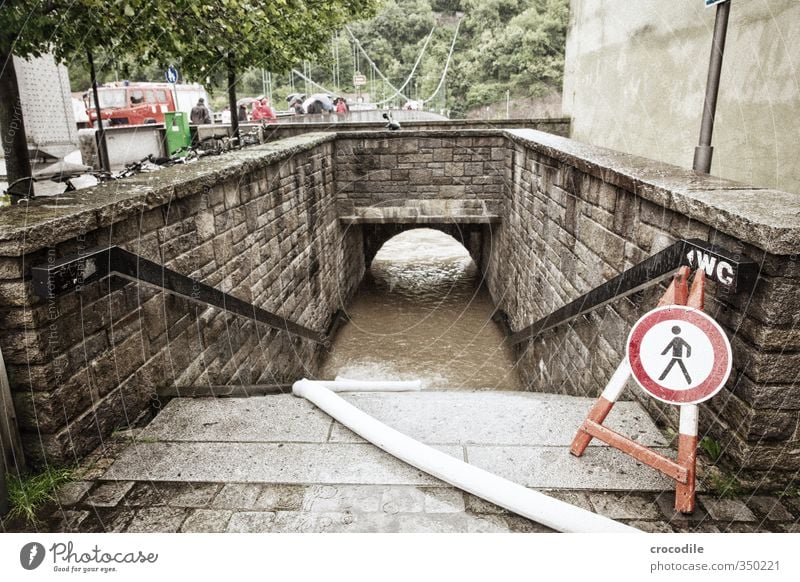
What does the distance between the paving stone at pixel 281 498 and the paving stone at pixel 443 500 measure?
488mm

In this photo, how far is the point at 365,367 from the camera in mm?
7930

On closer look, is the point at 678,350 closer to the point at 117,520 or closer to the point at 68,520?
the point at 117,520

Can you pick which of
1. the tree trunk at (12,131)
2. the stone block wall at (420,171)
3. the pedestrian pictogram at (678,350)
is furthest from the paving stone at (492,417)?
the stone block wall at (420,171)

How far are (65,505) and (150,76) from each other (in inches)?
1904

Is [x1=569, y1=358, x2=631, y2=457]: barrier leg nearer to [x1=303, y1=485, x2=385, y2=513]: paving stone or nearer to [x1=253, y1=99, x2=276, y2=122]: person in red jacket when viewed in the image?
[x1=303, y1=485, x2=385, y2=513]: paving stone

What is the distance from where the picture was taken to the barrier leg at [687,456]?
2008 millimetres

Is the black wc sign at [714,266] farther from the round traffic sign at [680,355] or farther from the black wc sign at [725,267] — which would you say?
the round traffic sign at [680,355]

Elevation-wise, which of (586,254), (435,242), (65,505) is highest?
(586,254)

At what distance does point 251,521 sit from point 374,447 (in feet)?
2.13

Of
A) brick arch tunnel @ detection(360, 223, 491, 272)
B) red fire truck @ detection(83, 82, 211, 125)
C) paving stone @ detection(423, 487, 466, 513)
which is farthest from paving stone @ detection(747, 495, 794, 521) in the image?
red fire truck @ detection(83, 82, 211, 125)

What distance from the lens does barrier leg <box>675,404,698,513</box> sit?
201 centimetres
